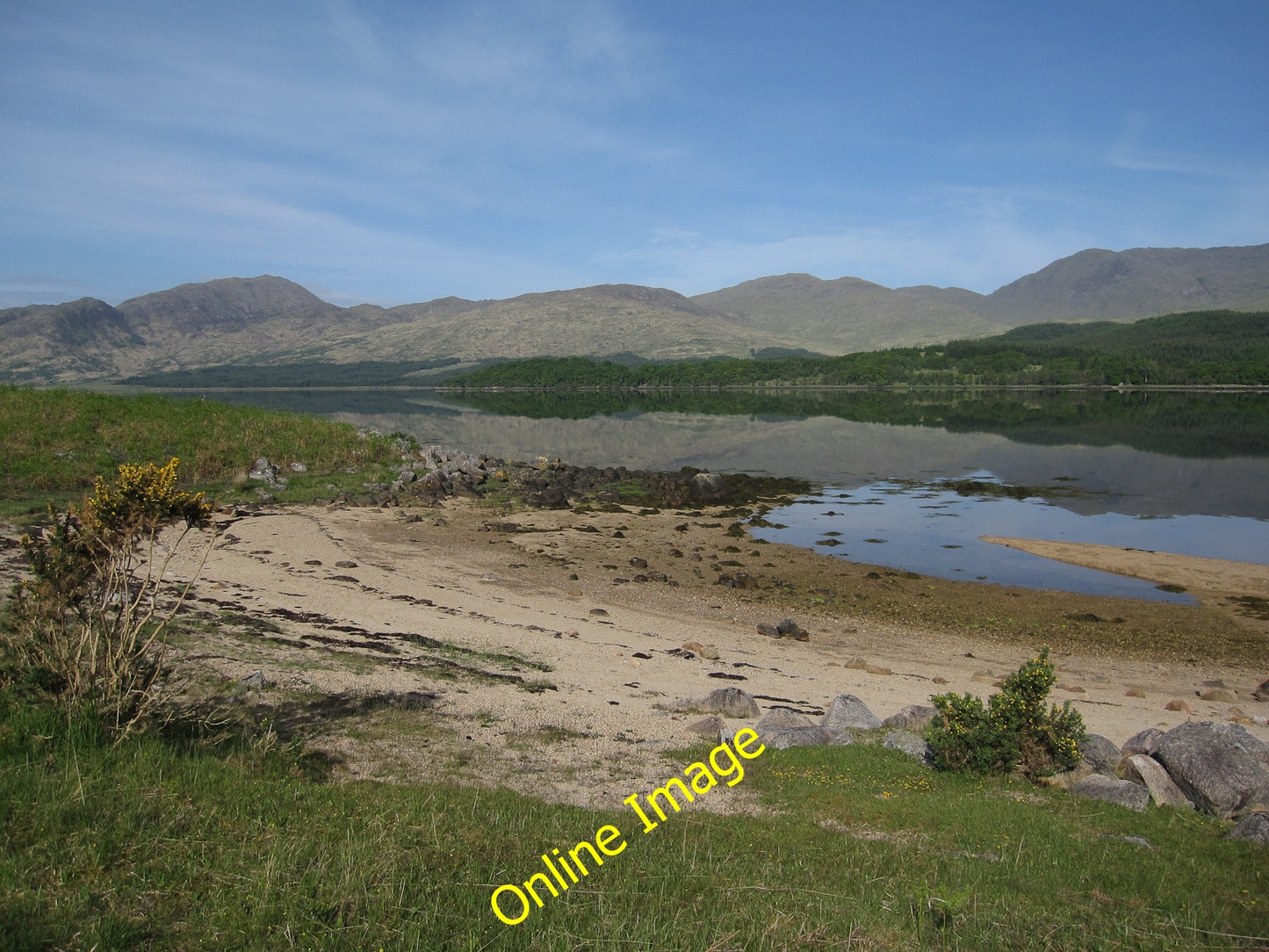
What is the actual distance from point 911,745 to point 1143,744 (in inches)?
111

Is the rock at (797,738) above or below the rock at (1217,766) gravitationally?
below

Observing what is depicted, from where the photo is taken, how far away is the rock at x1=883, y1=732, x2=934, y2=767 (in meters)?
8.91

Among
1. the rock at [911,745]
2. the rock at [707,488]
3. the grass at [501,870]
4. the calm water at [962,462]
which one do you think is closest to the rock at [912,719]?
the rock at [911,745]

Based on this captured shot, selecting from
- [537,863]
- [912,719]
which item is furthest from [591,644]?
[537,863]

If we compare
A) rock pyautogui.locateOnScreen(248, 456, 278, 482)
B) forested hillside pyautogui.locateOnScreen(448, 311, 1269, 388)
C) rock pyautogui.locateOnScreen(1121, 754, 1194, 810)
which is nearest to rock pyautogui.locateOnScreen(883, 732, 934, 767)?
rock pyautogui.locateOnScreen(1121, 754, 1194, 810)

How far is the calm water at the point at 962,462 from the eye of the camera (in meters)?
27.7

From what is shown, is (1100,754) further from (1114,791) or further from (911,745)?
(911,745)

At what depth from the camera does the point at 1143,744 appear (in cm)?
923

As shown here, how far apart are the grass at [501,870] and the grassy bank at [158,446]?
65.5ft

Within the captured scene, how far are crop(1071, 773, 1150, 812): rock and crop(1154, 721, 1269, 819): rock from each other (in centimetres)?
54

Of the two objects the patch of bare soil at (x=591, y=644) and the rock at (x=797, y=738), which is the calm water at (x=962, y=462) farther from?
the rock at (x=797, y=738)

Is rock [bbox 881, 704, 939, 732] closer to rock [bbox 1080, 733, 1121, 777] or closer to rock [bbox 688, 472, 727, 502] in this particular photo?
rock [bbox 1080, 733, 1121, 777]

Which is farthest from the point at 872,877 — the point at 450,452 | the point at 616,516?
the point at 450,452

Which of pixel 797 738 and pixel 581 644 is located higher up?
pixel 797 738
